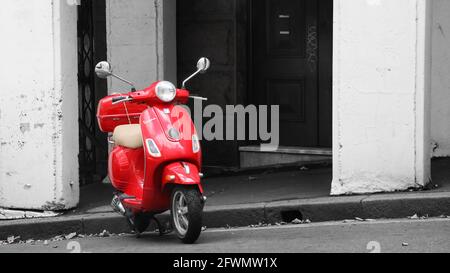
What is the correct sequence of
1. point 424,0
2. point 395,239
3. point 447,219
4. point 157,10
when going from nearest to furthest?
point 395,239 → point 447,219 → point 424,0 → point 157,10

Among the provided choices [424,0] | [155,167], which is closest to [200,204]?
[155,167]

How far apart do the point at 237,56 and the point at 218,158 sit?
1.30 metres

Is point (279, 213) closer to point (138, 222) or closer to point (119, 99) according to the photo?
point (138, 222)

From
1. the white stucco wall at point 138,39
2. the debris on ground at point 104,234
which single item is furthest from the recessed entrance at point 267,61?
the debris on ground at point 104,234

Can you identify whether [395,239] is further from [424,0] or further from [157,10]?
[157,10]

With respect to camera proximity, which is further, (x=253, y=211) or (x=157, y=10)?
(x=157, y=10)

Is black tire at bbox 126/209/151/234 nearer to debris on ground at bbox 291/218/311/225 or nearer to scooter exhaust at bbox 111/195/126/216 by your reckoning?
scooter exhaust at bbox 111/195/126/216

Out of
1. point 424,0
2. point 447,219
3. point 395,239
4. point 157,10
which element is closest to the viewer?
point 395,239

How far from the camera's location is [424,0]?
889cm

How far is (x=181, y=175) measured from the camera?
7605 millimetres

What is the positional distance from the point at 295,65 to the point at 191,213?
466 centimetres

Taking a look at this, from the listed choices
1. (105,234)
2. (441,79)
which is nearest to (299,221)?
(105,234)

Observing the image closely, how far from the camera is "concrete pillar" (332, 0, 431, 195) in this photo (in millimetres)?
8938

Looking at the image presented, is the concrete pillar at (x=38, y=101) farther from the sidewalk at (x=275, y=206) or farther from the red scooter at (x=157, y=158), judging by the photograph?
the red scooter at (x=157, y=158)
